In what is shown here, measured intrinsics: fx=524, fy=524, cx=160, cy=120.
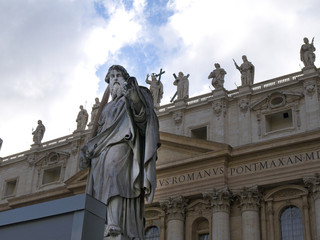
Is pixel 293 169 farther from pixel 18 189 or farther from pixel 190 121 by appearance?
pixel 18 189

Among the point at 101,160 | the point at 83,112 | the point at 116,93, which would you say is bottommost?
the point at 101,160

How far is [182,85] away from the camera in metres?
31.8

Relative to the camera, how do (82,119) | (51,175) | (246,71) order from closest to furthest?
(246,71), (82,119), (51,175)

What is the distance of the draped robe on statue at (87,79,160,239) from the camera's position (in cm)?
556

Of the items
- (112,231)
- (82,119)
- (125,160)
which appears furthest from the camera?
(82,119)

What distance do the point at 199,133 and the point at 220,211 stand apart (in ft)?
18.5

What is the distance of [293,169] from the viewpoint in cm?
2477

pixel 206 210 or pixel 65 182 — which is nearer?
pixel 206 210

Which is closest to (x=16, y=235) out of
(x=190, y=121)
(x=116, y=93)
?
(x=116, y=93)

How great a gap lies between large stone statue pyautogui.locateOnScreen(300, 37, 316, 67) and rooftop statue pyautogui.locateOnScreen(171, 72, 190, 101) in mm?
7043

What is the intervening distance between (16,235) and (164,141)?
25.2 meters

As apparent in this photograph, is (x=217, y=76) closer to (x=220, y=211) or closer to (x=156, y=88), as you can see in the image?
(x=156, y=88)

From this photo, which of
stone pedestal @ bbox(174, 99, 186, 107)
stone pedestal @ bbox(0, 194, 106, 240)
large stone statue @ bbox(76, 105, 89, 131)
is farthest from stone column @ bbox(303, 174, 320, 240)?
stone pedestal @ bbox(0, 194, 106, 240)

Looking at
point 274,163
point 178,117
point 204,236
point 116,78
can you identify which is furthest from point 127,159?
point 178,117
